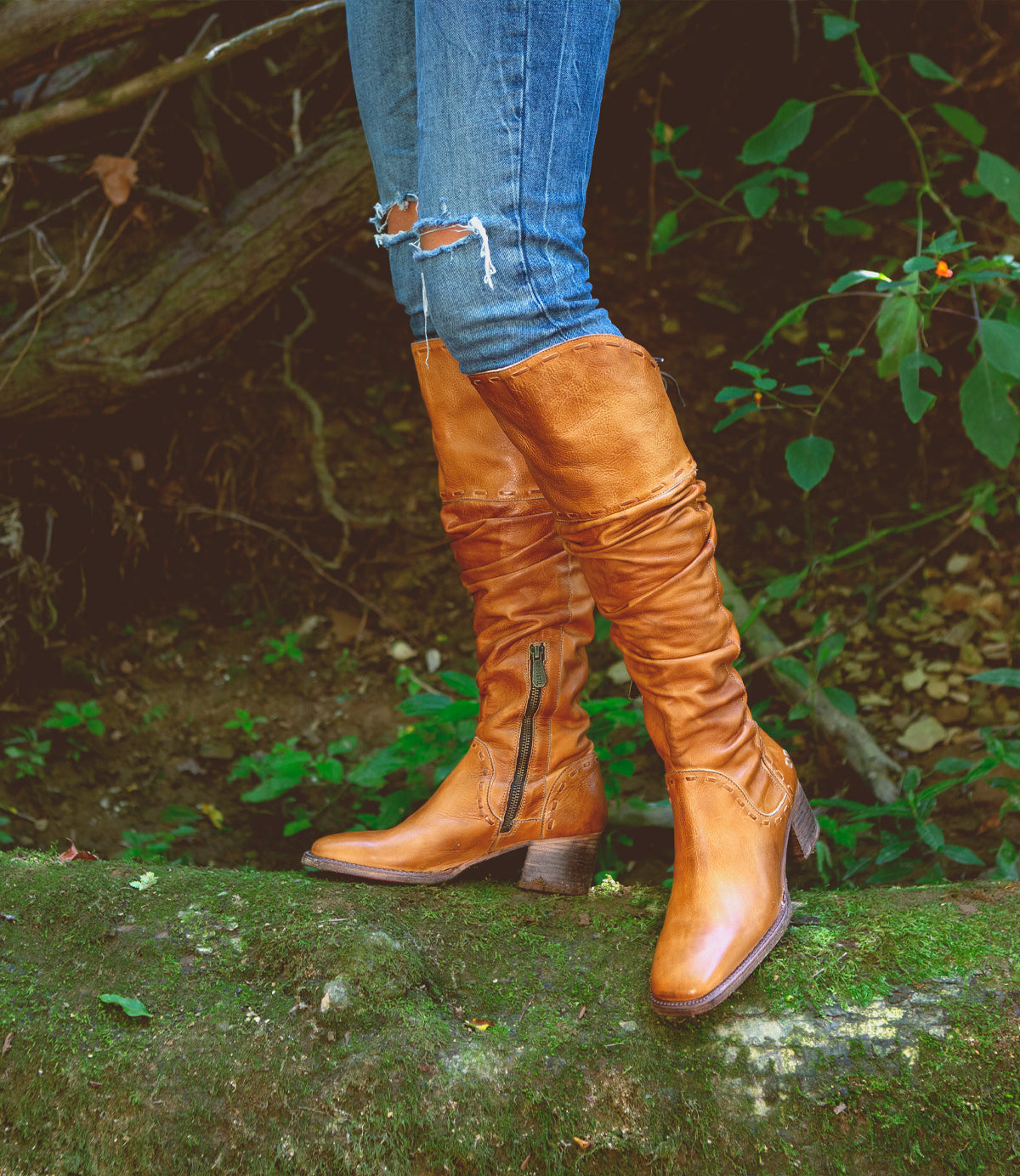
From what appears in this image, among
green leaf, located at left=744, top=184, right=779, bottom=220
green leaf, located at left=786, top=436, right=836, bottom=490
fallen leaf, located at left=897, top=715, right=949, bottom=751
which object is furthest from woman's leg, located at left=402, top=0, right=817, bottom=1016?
green leaf, located at left=744, top=184, right=779, bottom=220

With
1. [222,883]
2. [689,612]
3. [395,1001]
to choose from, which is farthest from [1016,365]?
[222,883]

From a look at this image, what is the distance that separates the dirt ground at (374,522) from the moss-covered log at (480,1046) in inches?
40.8

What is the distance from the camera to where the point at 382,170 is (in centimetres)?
132

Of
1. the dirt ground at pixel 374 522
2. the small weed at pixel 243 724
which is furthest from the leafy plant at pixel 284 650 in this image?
the small weed at pixel 243 724

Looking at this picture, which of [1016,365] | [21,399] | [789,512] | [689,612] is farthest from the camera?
[789,512]

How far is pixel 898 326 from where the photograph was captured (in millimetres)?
1646

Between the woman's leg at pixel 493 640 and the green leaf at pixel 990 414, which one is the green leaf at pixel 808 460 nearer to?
the green leaf at pixel 990 414

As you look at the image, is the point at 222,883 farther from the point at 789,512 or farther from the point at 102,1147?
the point at 789,512

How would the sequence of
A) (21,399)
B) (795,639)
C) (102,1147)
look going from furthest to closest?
(795,639)
(21,399)
(102,1147)

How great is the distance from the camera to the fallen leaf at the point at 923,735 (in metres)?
2.05

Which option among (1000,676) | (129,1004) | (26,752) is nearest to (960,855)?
(1000,676)

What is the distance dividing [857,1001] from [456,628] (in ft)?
6.12

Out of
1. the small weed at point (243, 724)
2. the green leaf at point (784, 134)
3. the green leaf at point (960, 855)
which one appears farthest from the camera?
the small weed at point (243, 724)

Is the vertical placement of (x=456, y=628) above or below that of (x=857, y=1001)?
below
